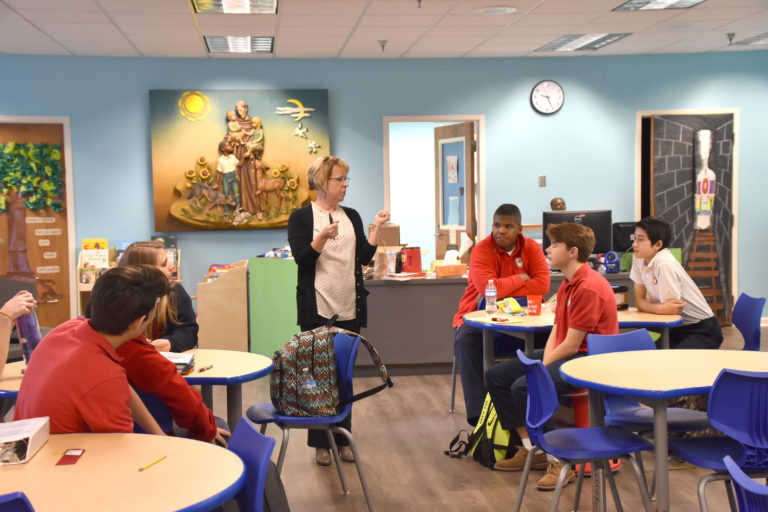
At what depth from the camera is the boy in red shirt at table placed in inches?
142

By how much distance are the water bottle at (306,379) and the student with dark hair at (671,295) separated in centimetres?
224

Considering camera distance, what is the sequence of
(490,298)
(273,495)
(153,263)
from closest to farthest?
(273,495) < (153,263) < (490,298)

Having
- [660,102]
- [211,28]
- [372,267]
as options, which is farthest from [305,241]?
[660,102]

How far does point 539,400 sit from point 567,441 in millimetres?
213

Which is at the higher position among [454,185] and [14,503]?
[454,185]

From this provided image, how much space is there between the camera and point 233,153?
8242 millimetres

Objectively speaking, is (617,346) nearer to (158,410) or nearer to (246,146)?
(158,410)

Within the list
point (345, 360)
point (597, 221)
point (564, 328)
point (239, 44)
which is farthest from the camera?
point (239, 44)

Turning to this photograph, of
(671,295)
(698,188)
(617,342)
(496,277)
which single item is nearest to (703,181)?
(698,188)

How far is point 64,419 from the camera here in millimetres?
2164

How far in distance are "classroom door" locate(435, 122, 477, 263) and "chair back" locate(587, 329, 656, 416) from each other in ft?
17.7

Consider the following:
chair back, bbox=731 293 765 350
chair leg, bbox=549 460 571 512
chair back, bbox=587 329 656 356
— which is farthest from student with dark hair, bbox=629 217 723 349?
chair leg, bbox=549 460 571 512

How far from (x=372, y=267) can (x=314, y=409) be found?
3511 mm

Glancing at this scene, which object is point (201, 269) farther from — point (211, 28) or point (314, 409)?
point (314, 409)
